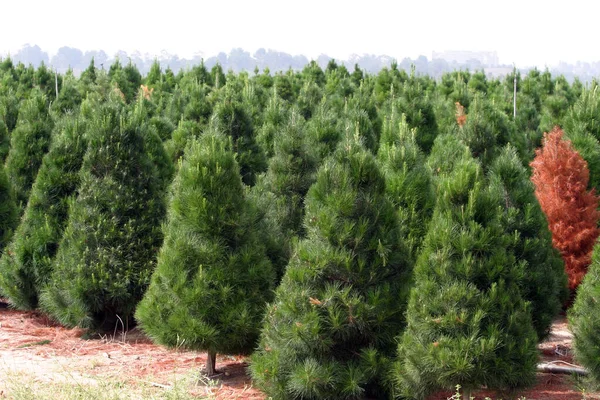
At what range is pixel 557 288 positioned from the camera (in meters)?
10.8

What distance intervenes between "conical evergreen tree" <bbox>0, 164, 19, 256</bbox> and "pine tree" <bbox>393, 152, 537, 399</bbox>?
8.91m

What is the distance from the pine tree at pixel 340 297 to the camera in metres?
8.35

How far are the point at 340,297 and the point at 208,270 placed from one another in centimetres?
190

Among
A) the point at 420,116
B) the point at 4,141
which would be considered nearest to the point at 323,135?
the point at 420,116

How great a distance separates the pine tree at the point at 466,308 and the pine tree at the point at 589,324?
717 millimetres

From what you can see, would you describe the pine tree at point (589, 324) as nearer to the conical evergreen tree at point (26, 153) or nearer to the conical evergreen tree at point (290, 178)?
the conical evergreen tree at point (290, 178)

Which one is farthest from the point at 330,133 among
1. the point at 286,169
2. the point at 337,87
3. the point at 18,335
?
the point at 337,87

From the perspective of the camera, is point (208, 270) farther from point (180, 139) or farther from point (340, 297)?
point (180, 139)

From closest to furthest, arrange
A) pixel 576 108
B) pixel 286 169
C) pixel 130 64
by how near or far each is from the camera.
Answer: pixel 286 169 < pixel 576 108 < pixel 130 64

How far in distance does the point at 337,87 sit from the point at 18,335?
17.2 m

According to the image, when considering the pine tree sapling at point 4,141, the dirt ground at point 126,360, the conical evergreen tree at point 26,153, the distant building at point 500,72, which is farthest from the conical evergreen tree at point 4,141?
the distant building at point 500,72

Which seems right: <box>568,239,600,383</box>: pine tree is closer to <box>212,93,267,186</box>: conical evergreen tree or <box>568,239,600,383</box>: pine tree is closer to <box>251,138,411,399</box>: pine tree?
<box>251,138,411,399</box>: pine tree

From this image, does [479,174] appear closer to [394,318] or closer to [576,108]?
[394,318]

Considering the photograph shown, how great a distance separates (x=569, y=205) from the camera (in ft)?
44.3
